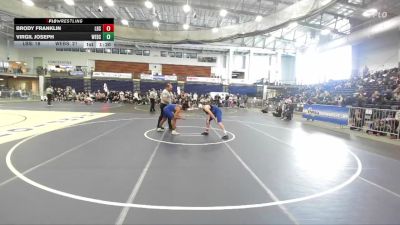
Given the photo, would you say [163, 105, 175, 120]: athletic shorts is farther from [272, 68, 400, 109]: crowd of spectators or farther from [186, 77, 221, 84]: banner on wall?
[186, 77, 221, 84]: banner on wall

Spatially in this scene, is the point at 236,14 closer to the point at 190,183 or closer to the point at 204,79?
the point at 204,79

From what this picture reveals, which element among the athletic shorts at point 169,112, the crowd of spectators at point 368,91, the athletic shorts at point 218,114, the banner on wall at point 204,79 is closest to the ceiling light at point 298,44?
the crowd of spectators at point 368,91

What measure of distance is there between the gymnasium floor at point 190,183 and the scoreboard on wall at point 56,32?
5028 millimetres

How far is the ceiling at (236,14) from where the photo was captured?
80.5ft

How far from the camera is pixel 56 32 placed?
12.7 m

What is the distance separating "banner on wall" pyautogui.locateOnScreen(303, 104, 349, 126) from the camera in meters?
16.0

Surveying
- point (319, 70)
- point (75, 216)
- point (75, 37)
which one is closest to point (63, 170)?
point (75, 216)

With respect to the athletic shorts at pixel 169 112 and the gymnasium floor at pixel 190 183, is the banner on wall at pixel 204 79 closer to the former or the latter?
the athletic shorts at pixel 169 112

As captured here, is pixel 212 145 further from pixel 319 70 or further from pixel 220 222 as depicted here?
pixel 319 70

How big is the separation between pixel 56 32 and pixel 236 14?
791 inches

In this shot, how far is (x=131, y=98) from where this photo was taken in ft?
124

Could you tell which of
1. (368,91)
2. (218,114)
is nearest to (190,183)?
(218,114)

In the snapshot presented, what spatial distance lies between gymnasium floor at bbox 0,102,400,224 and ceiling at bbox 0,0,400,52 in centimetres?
968

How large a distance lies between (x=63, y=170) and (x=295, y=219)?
401cm
